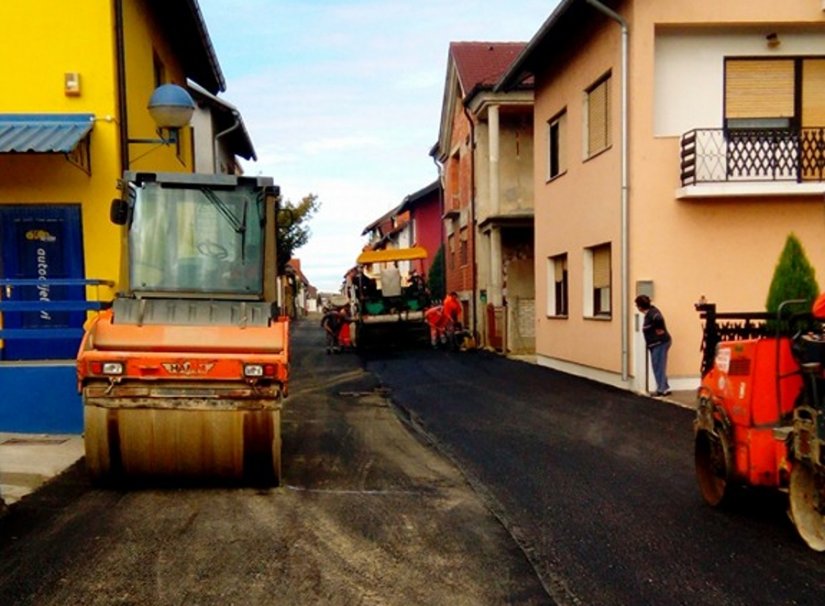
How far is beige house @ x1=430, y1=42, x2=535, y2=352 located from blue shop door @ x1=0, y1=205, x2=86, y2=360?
15200 millimetres

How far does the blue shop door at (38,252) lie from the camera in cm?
1127

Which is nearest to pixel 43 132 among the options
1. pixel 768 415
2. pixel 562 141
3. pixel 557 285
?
pixel 768 415

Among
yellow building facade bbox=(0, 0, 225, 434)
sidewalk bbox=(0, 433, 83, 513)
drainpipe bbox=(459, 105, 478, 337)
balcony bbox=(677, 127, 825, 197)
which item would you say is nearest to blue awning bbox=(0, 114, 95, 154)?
yellow building facade bbox=(0, 0, 225, 434)

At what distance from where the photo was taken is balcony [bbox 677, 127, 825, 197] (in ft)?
46.6

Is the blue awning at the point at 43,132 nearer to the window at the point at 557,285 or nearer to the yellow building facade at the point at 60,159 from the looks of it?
the yellow building facade at the point at 60,159

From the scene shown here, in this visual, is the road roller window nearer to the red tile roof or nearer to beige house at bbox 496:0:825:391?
beige house at bbox 496:0:825:391

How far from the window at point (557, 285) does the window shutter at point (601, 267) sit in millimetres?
2351

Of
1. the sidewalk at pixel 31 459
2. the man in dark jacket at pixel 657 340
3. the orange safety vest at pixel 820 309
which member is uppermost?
the orange safety vest at pixel 820 309

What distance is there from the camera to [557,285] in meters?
20.5

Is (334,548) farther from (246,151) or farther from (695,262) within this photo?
(246,151)

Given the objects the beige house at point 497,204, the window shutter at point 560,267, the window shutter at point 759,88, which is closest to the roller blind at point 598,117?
the window shutter at point 759,88

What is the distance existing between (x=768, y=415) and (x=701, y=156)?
30.2 ft

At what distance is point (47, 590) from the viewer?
4.86 m

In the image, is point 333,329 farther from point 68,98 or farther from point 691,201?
point 68,98
